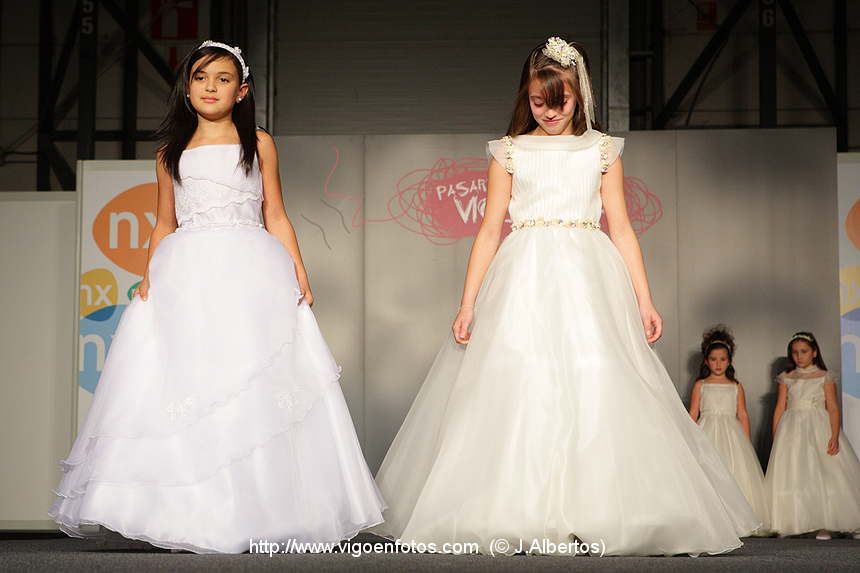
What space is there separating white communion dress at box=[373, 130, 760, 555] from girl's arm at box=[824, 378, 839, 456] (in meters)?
3.07

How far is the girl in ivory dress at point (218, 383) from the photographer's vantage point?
302 cm

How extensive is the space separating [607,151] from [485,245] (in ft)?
1.54

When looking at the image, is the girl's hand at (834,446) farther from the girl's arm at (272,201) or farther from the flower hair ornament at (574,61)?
the girl's arm at (272,201)

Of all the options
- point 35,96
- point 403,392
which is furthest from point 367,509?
point 35,96

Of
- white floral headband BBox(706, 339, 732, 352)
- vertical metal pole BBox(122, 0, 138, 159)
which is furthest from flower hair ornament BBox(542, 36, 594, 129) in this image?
vertical metal pole BBox(122, 0, 138, 159)

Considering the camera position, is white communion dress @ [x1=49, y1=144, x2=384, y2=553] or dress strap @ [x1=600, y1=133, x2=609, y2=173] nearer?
white communion dress @ [x1=49, y1=144, x2=384, y2=553]

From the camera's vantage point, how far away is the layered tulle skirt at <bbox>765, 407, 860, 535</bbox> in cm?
591

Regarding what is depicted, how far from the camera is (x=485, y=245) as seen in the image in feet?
11.4

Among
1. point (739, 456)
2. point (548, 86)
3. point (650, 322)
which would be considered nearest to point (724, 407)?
point (739, 456)

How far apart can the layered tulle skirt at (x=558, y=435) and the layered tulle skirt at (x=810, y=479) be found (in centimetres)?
298

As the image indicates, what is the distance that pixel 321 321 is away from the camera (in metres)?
6.48

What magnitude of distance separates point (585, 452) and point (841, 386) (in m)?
3.80

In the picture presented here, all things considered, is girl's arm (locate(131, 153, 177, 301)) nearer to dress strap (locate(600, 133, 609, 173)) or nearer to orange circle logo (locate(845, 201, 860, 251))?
dress strap (locate(600, 133, 609, 173))

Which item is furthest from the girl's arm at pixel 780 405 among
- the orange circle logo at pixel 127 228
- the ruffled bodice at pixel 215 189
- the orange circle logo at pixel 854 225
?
the ruffled bodice at pixel 215 189
